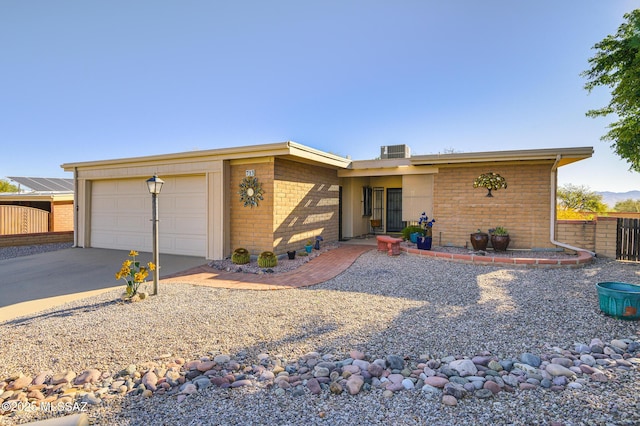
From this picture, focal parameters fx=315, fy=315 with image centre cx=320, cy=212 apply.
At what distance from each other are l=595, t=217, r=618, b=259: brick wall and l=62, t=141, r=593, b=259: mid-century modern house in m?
0.97

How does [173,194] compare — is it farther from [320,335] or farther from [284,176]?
[320,335]

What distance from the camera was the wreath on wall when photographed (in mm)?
8328

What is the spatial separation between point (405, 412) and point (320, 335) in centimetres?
158

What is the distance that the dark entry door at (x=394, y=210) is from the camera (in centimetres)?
1417

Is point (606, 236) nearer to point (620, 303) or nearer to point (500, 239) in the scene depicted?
point (500, 239)

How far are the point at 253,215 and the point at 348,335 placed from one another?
213 inches

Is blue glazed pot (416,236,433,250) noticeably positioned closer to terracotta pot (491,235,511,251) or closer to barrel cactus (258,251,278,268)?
terracotta pot (491,235,511,251)

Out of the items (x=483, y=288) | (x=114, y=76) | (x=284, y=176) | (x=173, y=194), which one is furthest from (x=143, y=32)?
(x=483, y=288)

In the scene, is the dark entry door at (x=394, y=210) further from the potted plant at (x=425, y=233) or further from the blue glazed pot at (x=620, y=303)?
the blue glazed pot at (x=620, y=303)

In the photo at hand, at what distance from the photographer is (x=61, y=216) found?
1521cm

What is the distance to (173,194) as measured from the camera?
960 cm

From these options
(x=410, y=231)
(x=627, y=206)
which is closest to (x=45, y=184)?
(x=410, y=231)

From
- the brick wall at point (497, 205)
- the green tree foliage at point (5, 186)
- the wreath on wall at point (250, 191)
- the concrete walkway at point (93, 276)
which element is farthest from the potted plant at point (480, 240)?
the green tree foliage at point (5, 186)

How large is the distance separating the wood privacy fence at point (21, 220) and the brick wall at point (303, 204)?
12.1m
